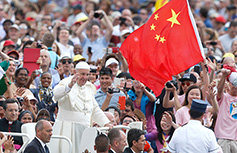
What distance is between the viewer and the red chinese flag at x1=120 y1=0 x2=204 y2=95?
1323cm

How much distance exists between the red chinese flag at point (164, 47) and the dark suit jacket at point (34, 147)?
305 centimetres

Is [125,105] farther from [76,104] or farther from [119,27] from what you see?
[119,27]

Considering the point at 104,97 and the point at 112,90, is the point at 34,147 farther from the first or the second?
the point at 104,97

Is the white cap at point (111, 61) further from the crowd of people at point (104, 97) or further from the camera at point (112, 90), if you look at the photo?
the camera at point (112, 90)

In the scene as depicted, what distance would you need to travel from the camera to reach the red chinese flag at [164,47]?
1323cm

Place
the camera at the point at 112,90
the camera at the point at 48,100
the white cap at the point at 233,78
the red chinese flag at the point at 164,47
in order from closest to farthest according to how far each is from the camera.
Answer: the white cap at the point at 233,78 < the red chinese flag at the point at 164,47 < the camera at the point at 112,90 < the camera at the point at 48,100

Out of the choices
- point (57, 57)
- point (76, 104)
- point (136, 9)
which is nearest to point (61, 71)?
point (57, 57)

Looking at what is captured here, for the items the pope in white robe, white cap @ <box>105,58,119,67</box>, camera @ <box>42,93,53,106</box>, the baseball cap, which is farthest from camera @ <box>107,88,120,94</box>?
white cap @ <box>105,58,119,67</box>

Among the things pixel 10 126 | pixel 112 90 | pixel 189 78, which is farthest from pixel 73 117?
pixel 189 78

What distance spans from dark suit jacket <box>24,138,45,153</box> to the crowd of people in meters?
0.02

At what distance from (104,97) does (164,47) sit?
1.82 meters

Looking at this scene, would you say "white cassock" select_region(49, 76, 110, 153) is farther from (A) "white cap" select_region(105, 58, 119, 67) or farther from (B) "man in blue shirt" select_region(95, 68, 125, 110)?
(A) "white cap" select_region(105, 58, 119, 67)

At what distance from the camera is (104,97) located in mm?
14492

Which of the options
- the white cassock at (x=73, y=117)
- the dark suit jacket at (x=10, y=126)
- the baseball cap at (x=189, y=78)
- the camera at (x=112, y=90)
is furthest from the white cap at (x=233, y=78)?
the dark suit jacket at (x=10, y=126)
